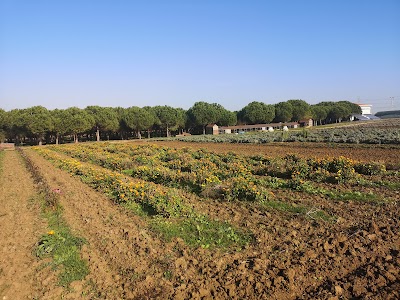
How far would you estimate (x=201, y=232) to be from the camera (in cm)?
757

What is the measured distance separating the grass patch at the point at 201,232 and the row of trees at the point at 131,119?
64.6 m

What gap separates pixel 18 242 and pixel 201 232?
4.35 metres

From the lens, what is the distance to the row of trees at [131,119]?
67.4 metres

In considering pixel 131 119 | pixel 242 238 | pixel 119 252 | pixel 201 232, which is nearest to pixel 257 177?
pixel 201 232

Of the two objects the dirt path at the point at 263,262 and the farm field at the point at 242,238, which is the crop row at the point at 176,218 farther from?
the dirt path at the point at 263,262

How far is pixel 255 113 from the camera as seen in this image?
99875mm

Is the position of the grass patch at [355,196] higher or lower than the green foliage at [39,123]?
lower

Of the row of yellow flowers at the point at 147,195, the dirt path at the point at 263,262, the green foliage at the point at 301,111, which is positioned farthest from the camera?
the green foliage at the point at 301,111

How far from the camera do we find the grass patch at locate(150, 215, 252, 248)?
6947 mm

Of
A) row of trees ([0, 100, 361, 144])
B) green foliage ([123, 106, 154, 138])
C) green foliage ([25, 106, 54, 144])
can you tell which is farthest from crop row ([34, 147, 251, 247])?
green foliage ([123, 106, 154, 138])

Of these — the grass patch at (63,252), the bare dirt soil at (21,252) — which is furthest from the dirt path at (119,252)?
the bare dirt soil at (21,252)

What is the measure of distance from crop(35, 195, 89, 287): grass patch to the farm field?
0.23m

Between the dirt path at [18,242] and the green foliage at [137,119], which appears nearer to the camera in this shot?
the dirt path at [18,242]

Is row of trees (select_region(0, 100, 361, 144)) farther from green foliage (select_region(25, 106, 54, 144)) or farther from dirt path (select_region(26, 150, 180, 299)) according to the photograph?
dirt path (select_region(26, 150, 180, 299))
